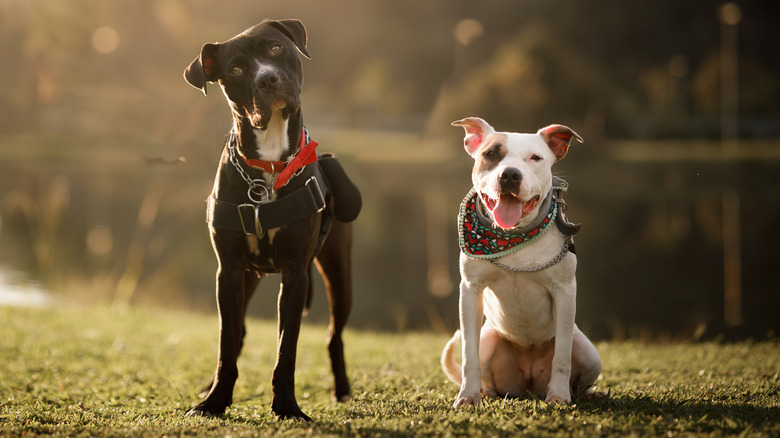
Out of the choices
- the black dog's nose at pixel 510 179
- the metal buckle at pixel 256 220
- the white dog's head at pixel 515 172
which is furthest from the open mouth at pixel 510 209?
the metal buckle at pixel 256 220

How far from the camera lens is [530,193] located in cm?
447

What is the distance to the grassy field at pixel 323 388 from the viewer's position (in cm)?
425

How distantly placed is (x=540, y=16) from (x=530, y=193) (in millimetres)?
76873

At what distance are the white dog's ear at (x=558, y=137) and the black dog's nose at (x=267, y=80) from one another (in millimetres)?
1684

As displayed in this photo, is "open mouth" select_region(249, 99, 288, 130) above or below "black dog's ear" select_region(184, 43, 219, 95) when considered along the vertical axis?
below

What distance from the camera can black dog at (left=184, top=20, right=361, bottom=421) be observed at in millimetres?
4727

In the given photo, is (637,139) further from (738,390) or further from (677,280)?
(738,390)

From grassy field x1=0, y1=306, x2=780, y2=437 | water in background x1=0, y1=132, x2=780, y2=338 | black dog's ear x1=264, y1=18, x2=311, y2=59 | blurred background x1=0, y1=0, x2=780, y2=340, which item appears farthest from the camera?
blurred background x1=0, y1=0, x2=780, y2=340

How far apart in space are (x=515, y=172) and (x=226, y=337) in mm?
2194

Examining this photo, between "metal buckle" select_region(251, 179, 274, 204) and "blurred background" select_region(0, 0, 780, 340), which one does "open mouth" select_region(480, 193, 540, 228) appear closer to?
"metal buckle" select_region(251, 179, 274, 204)

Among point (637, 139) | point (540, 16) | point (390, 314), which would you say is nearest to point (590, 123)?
point (637, 139)

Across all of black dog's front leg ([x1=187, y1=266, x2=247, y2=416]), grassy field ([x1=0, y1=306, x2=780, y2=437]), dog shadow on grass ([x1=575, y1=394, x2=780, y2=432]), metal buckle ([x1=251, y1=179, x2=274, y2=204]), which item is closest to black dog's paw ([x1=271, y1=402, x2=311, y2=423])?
grassy field ([x1=0, y1=306, x2=780, y2=437])

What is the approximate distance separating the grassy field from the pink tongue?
1.12 metres

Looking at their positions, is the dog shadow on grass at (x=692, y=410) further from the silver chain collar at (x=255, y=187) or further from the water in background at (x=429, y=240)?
the silver chain collar at (x=255, y=187)
